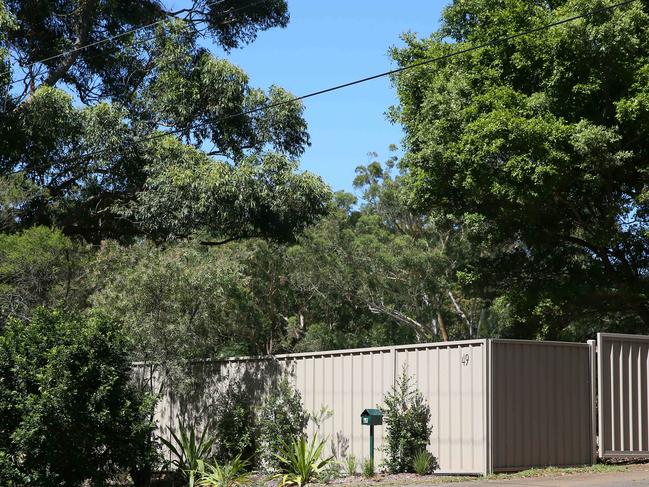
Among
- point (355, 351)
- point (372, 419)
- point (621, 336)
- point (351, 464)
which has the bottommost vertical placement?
point (351, 464)

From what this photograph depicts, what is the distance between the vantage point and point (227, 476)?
1475cm

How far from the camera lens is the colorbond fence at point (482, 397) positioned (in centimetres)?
1288

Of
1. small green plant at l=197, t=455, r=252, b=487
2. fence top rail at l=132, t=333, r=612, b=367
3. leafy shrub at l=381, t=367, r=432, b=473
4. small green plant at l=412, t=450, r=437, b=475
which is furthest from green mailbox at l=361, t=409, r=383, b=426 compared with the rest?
small green plant at l=197, t=455, r=252, b=487

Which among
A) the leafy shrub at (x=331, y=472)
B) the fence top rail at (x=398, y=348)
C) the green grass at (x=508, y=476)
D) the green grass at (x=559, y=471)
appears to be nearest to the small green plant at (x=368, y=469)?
the green grass at (x=508, y=476)

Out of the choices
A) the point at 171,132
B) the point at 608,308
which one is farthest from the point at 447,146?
the point at 171,132

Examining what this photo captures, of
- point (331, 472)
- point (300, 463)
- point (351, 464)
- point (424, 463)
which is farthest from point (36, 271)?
point (424, 463)

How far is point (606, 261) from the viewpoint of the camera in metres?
Answer: 23.5

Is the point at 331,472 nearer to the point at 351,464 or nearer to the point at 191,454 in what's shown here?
the point at 351,464

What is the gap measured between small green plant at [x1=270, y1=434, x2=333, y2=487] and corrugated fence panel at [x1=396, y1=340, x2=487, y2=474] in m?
2.10

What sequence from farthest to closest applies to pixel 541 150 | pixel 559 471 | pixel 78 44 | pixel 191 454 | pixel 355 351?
pixel 78 44
pixel 541 150
pixel 191 454
pixel 355 351
pixel 559 471

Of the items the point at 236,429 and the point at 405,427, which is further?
the point at 236,429

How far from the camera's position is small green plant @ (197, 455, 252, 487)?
1466cm

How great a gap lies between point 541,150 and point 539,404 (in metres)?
A: 7.69

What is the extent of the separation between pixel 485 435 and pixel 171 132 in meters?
15.4
